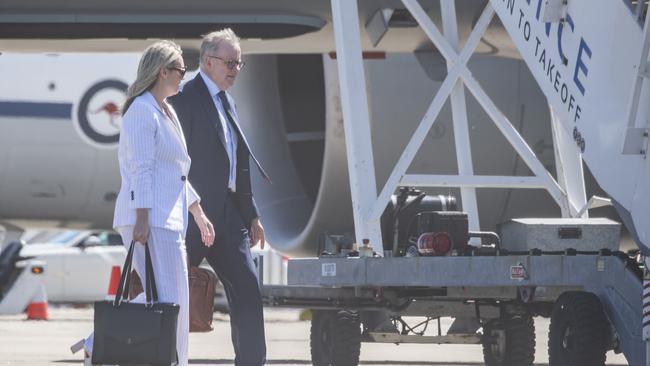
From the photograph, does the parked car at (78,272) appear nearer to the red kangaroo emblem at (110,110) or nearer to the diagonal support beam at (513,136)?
the red kangaroo emblem at (110,110)

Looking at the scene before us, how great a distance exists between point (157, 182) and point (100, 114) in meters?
11.3

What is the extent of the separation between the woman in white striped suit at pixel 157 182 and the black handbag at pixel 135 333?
18cm

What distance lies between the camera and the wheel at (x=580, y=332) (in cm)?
624

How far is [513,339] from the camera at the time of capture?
891 cm

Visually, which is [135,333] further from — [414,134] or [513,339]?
[513,339]

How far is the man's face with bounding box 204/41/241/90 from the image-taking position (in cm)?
659

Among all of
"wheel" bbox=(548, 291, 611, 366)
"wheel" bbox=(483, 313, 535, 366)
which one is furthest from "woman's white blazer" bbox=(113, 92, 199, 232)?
"wheel" bbox=(483, 313, 535, 366)

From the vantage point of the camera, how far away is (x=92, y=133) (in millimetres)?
16734

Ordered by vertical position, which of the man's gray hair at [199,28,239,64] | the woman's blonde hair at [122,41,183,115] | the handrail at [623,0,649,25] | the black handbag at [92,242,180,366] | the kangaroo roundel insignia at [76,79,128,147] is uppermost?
the kangaroo roundel insignia at [76,79,128,147]

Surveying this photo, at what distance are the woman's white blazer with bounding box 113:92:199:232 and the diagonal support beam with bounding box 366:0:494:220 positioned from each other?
109 inches

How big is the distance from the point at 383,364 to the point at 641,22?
15.5ft

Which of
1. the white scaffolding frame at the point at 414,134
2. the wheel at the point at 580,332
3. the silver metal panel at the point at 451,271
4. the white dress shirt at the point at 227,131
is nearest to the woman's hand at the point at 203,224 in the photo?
the white dress shirt at the point at 227,131

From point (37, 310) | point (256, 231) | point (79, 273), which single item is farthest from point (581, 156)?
point (79, 273)

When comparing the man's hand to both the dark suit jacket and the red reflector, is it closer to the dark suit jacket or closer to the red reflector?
the dark suit jacket
